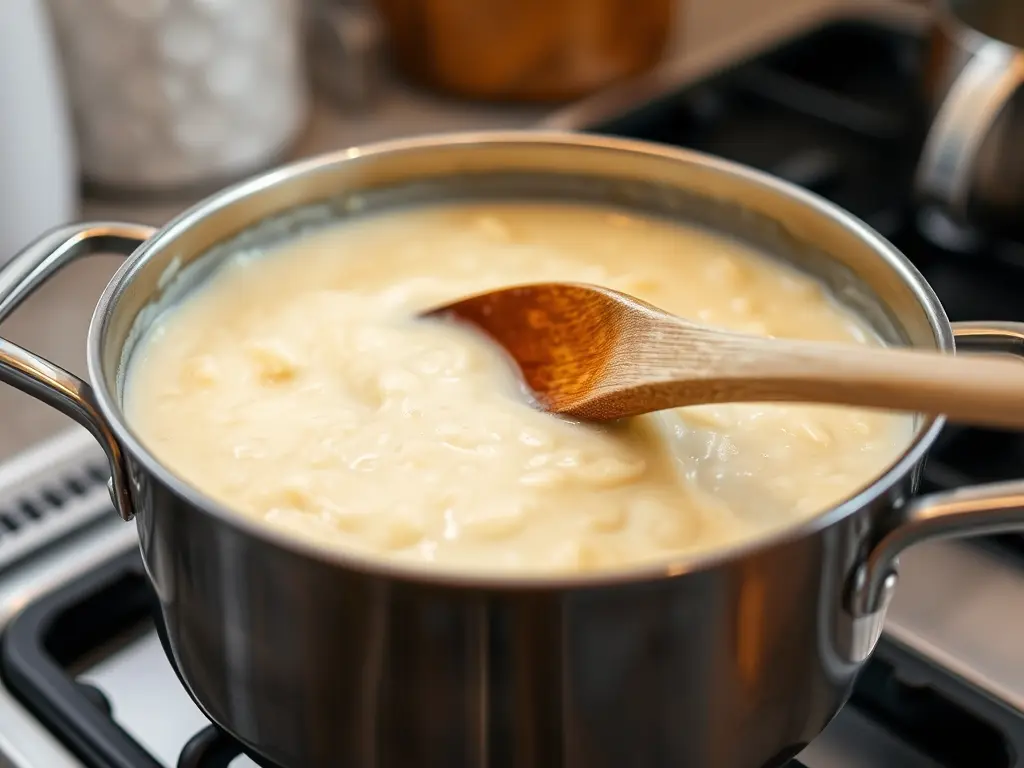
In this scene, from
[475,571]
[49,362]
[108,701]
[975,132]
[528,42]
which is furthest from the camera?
[528,42]

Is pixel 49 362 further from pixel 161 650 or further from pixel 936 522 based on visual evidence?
pixel 936 522

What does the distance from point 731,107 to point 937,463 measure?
52 cm

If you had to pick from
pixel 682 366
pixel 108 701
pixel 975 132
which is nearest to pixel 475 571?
pixel 682 366

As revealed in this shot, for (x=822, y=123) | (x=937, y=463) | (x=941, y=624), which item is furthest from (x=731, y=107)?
(x=941, y=624)

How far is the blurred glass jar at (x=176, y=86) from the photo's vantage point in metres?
1.01

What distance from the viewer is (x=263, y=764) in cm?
58

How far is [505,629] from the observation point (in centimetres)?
46

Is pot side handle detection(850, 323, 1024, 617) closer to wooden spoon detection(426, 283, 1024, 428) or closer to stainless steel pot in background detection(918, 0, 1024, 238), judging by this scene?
wooden spoon detection(426, 283, 1024, 428)

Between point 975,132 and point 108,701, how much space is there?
72cm

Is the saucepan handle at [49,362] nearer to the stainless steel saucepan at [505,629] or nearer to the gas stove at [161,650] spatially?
the stainless steel saucepan at [505,629]

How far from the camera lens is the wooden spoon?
1.67ft

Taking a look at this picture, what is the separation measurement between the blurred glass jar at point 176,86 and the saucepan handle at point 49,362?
1.30ft

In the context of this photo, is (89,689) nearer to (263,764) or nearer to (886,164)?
(263,764)

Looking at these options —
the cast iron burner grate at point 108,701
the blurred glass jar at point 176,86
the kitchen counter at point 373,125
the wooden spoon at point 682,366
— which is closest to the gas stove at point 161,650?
the cast iron burner grate at point 108,701
